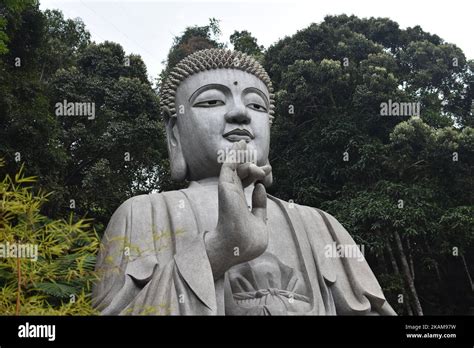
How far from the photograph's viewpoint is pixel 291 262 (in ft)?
17.4

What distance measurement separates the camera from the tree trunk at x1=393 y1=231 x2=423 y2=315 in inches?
476

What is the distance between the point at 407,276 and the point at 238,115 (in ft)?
25.0

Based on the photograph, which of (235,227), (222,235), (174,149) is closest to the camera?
(235,227)

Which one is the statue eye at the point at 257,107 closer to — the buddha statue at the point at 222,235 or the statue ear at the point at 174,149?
the buddha statue at the point at 222,235

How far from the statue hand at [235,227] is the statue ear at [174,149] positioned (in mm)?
1285

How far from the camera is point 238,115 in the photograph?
224 inches

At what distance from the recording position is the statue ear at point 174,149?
239 inches

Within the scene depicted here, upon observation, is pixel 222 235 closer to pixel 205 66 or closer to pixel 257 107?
pixel 257 107

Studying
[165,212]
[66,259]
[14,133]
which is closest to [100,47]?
[14,133]
